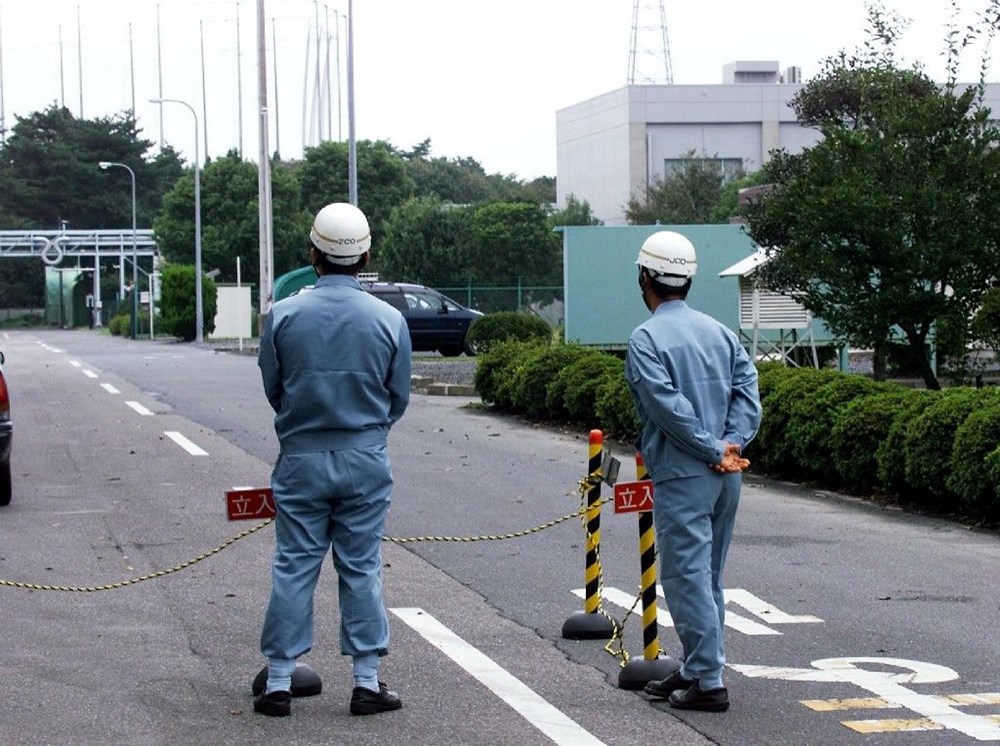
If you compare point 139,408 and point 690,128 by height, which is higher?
point 690,128

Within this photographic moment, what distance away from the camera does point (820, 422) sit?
1411cm

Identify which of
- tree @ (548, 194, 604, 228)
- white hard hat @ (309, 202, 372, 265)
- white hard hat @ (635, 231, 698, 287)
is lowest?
white hard hat @ (635, 231, 698, 287)

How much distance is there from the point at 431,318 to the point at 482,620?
32.4 meters

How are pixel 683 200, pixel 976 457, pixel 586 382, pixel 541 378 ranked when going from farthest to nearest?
1. pixel 683 200
2. pixel 541 378
3. pixel 586 382
4. pixel 976 457

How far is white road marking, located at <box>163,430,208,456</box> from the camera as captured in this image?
17.1 m

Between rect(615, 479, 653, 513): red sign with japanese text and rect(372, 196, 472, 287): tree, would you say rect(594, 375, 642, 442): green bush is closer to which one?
rect(615, 479, 653, 513): red sign with japanese text

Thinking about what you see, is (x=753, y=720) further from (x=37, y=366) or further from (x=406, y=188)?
(x=406, y=188)

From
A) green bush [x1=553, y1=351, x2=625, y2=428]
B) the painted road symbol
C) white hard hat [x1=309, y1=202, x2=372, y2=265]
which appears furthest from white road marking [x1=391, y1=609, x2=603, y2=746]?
green bush [x1=553, y1=351, x2=625, y2=428]

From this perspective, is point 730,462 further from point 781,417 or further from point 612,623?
point 781,417

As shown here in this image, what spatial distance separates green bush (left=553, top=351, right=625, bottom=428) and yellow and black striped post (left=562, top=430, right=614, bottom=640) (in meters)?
11.2

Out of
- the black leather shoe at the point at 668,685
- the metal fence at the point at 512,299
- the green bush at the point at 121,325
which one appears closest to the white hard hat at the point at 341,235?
the black leather shoe at the point at 668,685

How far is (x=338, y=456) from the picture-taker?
20.2ft

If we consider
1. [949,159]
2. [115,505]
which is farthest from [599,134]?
[115,505]

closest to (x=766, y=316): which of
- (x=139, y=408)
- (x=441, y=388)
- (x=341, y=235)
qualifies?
(x=441, y=388)
